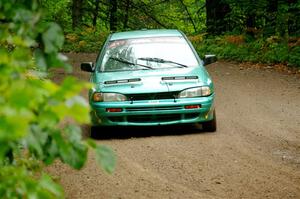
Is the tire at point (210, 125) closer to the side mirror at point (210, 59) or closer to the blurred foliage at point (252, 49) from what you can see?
the side mirror at point (210, 59)

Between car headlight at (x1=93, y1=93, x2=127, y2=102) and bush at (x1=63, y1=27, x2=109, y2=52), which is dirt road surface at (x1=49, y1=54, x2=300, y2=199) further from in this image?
bush at (x1=63, y1=27, x2=109, y2=52)

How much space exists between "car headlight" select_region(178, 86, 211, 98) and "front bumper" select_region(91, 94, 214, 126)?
60mm

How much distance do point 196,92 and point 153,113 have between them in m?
0.72

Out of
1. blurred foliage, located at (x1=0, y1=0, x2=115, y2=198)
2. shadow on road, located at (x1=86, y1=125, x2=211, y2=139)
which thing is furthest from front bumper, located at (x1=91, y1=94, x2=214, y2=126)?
blurred foliage, located at (x1=0, y1=0, x2=115, y2=198)

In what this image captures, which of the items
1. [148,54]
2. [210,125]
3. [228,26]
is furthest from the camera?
[228,26]

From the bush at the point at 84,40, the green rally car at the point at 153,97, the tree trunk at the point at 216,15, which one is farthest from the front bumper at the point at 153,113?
the bush at the point at 84,40

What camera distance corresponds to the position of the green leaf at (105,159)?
6.92 feet

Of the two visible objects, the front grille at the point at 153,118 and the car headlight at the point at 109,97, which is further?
the front grille at the point at 153,118

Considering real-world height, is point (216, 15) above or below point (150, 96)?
below

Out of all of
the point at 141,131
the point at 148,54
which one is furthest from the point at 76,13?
the point at 141,131

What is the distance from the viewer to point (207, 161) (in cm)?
729

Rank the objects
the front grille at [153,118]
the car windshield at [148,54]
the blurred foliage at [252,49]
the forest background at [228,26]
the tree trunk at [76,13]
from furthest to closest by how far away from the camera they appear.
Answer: the tree trunk at [76,13] → the forest background at [228,26] → the blurred foliage at [252,49] → the car windshield at [148,54] → the front grille at [153,118]

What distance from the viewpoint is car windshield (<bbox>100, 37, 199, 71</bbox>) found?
9.54 m

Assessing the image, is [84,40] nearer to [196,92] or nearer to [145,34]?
[145,34]
